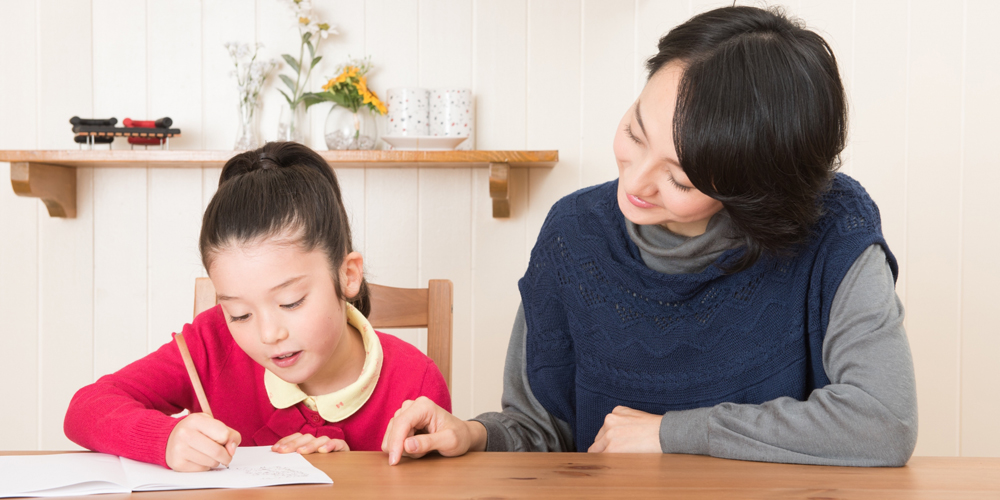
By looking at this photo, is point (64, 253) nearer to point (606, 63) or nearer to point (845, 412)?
point (606, 63)

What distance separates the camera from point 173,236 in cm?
202

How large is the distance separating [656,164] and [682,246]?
7.7 inches

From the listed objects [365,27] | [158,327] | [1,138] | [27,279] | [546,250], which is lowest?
[158,327]

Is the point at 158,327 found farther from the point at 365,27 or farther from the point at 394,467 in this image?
the point at 394,467

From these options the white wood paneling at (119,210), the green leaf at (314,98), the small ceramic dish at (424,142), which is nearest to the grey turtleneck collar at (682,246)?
the small ceramic dish at (424,142)

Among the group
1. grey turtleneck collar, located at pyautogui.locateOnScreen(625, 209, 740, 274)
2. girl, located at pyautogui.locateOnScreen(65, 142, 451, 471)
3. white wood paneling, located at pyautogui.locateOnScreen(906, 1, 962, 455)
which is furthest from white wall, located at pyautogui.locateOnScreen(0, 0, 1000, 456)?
grey turtleneck collar, located at pyautogui.locateOnScreen(625, 209, 740, 274)

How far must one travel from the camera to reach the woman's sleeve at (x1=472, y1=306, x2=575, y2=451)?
107cm

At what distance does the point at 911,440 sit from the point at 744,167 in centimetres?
Result: 35

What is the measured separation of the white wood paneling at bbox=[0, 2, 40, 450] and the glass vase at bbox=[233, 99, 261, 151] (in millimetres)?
573

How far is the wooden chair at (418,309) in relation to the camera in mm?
1268

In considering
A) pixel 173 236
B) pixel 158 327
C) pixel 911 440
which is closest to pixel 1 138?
pixel 173 236

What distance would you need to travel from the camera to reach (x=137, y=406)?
2.99 ft

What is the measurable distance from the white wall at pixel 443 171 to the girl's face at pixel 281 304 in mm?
996

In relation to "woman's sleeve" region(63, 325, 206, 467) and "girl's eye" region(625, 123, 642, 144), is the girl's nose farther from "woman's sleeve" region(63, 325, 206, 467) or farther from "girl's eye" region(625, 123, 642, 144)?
"girl's eye" region(625, 123, 642, 144)
